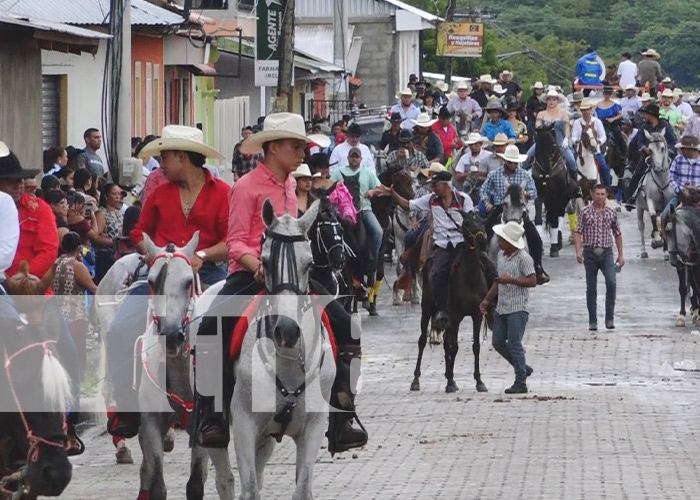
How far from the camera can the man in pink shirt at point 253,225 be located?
11008 millimetres

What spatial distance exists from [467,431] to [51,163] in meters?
7.93

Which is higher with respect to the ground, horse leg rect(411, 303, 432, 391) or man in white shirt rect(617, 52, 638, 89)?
man in white shirt rect(617, 52, 638, 89)

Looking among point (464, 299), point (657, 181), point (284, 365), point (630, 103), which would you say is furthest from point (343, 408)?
point (630, 103)

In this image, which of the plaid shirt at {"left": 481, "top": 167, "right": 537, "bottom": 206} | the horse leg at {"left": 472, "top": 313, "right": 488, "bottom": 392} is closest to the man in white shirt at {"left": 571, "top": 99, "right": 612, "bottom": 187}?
the plaid shirt at {"left": 481, "top": 167, "right": 537, "bottom": 206}

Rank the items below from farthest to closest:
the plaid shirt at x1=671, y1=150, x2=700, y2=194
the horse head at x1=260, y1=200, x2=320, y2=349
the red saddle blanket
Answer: the plaid shirt at x1=671, y1=150, x2=700, y2=194 < the red saddle blanket < the horse head at x1=260, y1=200, x2=320, y2=349

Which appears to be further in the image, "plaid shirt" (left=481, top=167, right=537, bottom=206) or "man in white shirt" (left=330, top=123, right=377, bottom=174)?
"man in white shirt" (left=330, top=123, right=377, bottom=174)

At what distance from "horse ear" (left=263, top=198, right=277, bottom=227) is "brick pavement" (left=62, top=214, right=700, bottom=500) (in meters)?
3.07

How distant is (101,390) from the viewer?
1441 cm

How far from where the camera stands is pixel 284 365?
1066 cm

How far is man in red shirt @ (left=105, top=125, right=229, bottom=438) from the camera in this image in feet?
39.2

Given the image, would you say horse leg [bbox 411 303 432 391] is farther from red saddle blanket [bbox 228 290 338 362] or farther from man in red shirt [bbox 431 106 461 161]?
man in red shirt [bbox 431 106 461 161]

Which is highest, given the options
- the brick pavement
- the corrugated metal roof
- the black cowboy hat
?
the corrugated metal roof

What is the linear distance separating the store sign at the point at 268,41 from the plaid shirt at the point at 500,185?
21.0 feet

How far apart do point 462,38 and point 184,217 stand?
58.3 meters
